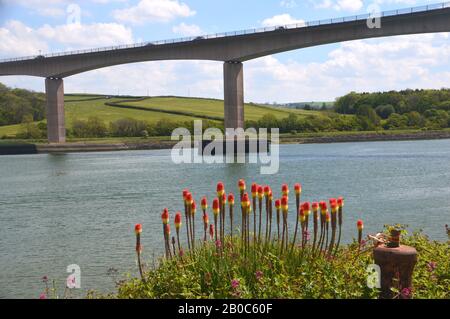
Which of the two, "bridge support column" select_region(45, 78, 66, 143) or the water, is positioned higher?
"bridge support column" select_region(45, 78, 66, 143)

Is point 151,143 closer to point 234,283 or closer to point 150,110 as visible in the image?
point 150,110

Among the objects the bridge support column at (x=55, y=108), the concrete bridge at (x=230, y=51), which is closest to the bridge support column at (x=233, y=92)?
the concrete bridge at (x=230, y=51)

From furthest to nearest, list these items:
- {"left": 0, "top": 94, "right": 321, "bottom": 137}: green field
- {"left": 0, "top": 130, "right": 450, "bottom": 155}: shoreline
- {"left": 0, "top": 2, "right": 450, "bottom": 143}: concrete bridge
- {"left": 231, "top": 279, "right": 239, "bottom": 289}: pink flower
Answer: {"left": 0, "top": 94, "right": 321, "bottom": 137}: green field → {"left": 0, "top": 130, "right": 450, "bottom": 155}: shoreline → {"left": 0, "top": 2, "right": 450, "bottom": 143}: concrete bridge → {"left": 231, "top": 279, "right": 239, "bottom": 289}: pink flower

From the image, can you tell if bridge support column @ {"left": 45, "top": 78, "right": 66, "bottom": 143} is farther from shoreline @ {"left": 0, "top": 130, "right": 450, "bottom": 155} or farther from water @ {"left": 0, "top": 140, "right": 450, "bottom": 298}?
water @ {"left": 0, "top": 140, "right": 450, "bottom": 298}

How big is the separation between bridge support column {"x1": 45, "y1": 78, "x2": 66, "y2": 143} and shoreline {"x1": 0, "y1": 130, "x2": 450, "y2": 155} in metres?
1.83

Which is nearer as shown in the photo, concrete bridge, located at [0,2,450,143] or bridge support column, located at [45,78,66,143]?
concrete bridge, located at [0,2,450,143]

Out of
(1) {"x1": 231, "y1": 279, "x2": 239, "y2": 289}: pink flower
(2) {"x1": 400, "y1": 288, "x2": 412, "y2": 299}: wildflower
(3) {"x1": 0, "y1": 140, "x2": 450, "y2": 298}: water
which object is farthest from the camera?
(3) {"x1": 0, "y1": 140, "x2": 450, "y2": 298}: water

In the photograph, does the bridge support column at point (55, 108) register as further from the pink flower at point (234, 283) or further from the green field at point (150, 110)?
the pink flower at point (234, 283)

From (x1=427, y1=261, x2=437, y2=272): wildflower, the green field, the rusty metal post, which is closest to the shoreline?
the green field

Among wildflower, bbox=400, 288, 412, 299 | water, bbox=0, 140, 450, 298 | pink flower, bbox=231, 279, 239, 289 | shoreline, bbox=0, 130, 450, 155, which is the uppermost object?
shoreline, bbox=0, 130, 450, 155

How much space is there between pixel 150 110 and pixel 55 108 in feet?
178

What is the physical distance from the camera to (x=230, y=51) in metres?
72.0

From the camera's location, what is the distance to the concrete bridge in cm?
5969

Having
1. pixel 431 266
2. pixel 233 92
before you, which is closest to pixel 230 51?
pixel 233 92
